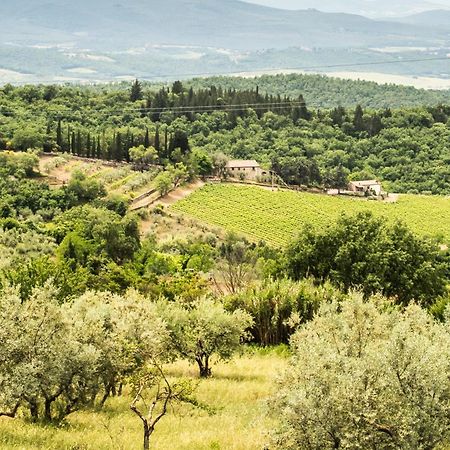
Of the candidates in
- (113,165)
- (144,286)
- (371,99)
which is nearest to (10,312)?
(144,286)

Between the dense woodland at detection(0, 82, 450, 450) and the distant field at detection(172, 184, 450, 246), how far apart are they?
140 inches

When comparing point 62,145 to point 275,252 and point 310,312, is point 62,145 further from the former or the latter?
point 310,312

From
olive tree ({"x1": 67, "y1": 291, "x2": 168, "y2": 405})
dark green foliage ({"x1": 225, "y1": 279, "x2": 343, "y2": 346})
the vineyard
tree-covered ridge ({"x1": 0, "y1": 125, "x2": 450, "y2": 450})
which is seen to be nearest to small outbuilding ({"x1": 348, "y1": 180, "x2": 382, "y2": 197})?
the vineyard

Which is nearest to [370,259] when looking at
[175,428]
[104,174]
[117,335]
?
[175,428]

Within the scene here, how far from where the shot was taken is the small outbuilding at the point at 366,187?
94.3 m

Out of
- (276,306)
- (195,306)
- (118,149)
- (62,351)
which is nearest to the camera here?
(62,351)

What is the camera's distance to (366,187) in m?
96.3

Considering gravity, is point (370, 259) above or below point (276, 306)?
above

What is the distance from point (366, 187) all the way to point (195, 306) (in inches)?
2888

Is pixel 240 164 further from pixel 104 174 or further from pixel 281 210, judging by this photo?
pixel 104 174

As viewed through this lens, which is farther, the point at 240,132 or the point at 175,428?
the point at 240,132

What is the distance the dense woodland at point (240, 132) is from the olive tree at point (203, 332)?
63.8 m

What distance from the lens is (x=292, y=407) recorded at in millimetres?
12773

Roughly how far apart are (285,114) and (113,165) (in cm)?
5088
